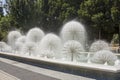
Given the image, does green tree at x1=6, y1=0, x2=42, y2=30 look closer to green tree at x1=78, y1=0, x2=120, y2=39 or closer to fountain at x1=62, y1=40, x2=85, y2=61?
green tree at x1=78, y1=0, x2=120, y2=39

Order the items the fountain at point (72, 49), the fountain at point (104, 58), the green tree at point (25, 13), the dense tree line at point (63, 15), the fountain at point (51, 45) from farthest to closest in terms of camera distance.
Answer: the green tree at point (25, 13) → the dense tree line at point (63, 15) → the fountain at point (51, 45) → the fountain at point (72, 49) → the fountain at point (104, 58)

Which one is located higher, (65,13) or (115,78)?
(65,13)

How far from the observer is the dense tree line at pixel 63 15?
27172 mm

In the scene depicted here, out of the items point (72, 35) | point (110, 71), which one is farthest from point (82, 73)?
point (72, 35)

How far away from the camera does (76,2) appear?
31891mm

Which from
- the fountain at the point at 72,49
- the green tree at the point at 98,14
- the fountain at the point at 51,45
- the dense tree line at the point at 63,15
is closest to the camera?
the fountain at the point at 72,49

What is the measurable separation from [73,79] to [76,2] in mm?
24967

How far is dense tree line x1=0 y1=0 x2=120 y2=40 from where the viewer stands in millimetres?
27172

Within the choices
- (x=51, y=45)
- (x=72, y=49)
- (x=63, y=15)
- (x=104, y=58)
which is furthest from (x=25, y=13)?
(x=104, y=58)

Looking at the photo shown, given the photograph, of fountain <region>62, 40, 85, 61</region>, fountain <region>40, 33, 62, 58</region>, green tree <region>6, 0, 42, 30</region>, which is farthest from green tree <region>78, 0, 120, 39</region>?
fountain <region>62, 40, 85, 61</region>

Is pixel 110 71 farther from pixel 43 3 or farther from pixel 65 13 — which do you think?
pixel 43 3

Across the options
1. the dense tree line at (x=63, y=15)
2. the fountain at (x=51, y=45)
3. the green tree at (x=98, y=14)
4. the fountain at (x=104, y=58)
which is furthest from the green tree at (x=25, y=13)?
the fountain at (x=104, y=58)

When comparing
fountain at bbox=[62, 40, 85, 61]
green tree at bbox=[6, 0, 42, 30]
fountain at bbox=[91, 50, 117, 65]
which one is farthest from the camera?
Result: green tree at bbox=[6, 0, 42, 30]

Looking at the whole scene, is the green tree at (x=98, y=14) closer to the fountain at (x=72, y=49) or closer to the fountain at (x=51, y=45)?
the fountain at (x=51, y=45)
